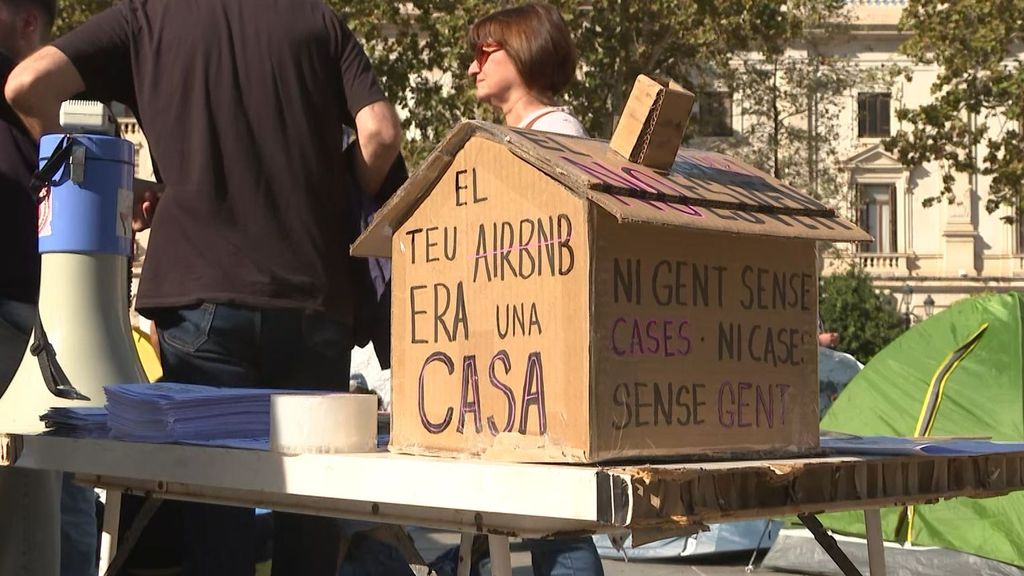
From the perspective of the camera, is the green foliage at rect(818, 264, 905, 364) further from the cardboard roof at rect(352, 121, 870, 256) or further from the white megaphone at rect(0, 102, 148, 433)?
the cardboard roof at rect(352, 121, 870, 256)

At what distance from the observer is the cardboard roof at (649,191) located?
5.04ft

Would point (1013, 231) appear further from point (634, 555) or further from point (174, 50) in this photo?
point (174, 50)

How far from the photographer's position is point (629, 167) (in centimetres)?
168

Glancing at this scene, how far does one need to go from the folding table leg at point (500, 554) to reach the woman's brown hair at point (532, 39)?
1.25m

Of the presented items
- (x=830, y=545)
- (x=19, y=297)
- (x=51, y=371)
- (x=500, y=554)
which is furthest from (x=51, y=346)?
(x=830, y=545)

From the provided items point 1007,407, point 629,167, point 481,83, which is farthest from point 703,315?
point 1007,407

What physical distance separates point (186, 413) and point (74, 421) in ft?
0.88

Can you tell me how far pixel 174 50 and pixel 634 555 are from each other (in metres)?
4.36

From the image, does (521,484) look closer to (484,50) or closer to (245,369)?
(245,369)

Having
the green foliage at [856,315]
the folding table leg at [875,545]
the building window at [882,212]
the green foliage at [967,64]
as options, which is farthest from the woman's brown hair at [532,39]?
the building window at [882,212]

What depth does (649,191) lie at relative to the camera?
158cm

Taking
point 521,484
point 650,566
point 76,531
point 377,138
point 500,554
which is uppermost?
point 377,138

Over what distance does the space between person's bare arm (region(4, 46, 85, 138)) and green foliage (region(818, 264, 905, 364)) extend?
97.3 ft

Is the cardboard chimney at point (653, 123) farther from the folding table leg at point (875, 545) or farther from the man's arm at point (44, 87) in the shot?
the man's arm at point (44, 87)
